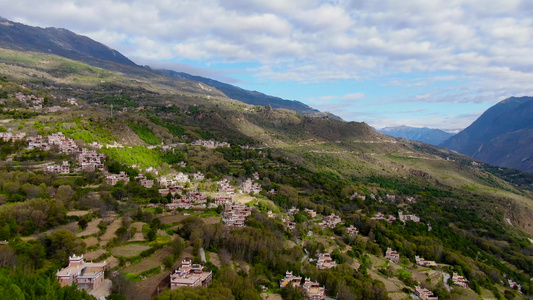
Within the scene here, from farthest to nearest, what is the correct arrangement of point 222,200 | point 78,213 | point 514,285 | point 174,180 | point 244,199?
point 174,180 < point 244,199 < point 222,200 < point 514,285 < point 78,213

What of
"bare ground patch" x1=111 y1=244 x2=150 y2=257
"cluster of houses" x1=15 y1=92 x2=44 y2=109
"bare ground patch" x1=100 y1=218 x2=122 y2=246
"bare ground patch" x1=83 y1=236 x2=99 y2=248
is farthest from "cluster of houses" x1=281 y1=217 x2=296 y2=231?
"cluster of houses" x1=15 y1=92 x2=44 y2=109

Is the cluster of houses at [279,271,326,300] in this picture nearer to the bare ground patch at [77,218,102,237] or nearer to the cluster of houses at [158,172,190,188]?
the bare ground patch at [77,218,102,237]

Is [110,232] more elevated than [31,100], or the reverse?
[31,100]

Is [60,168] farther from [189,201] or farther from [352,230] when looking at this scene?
[352,230]

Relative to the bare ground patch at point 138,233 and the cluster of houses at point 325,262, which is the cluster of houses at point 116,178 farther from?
the cluster of houses at point 325,262

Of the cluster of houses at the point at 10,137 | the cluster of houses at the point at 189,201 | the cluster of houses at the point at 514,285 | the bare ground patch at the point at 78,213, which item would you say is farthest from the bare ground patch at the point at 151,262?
the cluster of houses at the point at 514,285

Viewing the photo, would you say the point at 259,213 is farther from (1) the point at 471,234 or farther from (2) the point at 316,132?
(2) the point at 316,132

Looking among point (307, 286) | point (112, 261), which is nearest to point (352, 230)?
point (307, 286)

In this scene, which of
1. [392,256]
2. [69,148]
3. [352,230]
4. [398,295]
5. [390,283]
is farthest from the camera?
[352,230]
